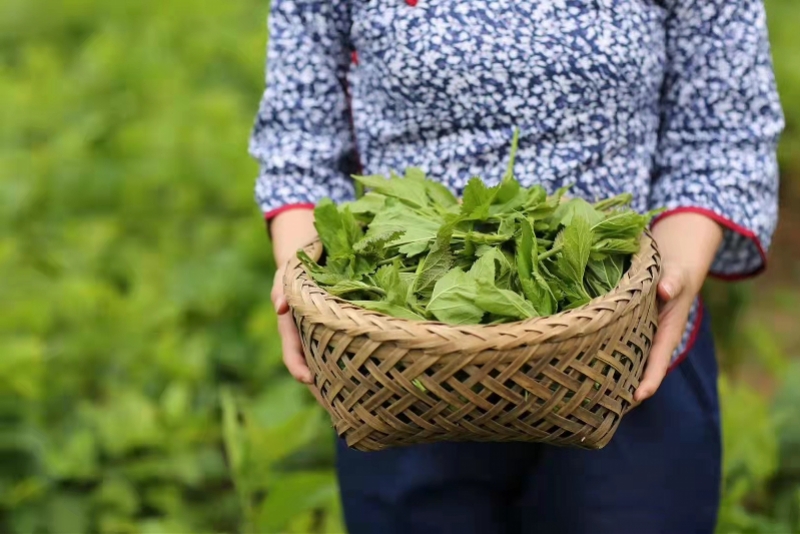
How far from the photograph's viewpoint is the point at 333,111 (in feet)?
3.95

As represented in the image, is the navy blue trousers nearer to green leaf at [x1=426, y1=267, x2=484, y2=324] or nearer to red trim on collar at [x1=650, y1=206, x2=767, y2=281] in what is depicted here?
red trim on collar at [x1=650, y1=206, x2=767, y2=281]

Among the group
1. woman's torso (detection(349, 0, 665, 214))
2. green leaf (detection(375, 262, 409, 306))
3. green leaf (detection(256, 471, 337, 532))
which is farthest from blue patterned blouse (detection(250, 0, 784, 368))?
green leaf (detection(256, 471, 337, 532))

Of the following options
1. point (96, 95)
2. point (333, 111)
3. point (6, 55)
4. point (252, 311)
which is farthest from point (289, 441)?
point (6, 55)

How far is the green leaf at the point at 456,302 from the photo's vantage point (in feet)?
2.89

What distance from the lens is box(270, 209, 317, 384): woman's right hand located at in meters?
1.05

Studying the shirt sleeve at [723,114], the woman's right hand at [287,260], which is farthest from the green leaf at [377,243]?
the shirt sleeve at [723,114]

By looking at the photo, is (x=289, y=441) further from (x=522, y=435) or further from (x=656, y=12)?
(x=656, y=12)

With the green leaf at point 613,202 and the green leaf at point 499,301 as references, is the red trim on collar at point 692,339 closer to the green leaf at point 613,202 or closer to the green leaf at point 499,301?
the green leaf at point 613,202

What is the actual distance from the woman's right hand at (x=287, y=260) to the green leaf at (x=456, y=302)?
0.20 m

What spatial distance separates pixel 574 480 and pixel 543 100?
0.43 metres

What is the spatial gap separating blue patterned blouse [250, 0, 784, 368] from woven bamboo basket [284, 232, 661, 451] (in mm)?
202

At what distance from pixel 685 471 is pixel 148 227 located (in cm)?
172

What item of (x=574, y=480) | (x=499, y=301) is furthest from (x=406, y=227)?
(x=574, y=480)

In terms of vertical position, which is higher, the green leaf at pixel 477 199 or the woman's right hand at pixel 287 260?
the green leaf at pixel 477 199
